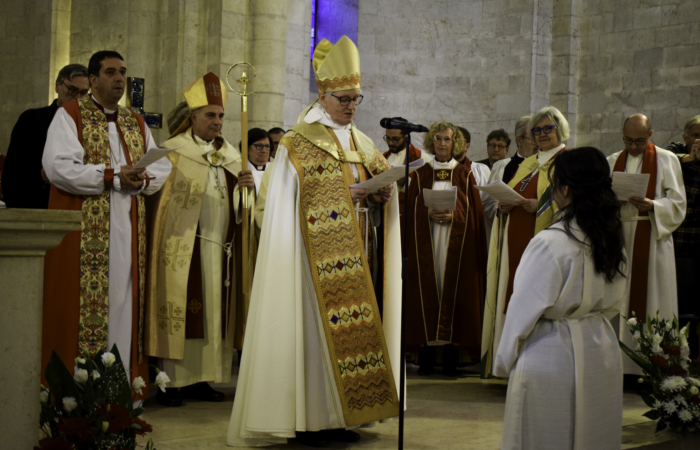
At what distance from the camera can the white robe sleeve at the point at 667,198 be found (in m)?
5.95

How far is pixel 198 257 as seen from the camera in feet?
17.5

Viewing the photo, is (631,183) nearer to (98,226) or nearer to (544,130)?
(544,130)

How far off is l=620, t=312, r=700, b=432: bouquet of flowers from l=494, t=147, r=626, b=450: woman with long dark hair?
1.36 meters

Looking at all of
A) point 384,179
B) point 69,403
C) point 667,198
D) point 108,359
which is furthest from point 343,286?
point 667,198

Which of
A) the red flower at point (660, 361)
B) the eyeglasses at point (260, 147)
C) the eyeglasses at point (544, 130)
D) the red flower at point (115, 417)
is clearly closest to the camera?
the red flower at point (115, 417)

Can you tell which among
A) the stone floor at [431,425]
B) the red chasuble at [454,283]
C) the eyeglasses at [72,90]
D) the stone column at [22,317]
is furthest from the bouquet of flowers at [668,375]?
the eyeglasses at [72,90]

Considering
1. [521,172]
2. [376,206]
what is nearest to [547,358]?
[376,206]

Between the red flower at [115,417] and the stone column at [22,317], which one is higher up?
the stone column at [22,317]

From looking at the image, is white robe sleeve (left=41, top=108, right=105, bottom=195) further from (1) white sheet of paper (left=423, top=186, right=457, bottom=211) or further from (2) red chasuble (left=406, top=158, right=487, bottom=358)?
(2) red chasuble (left=406, top=158, right=487, bottom=358)

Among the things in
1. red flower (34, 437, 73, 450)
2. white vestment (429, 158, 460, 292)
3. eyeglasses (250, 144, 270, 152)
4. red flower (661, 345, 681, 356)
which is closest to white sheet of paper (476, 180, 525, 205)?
white vestment (429, 158, 460, 292)

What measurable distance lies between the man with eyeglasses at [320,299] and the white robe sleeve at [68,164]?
1.05 metres

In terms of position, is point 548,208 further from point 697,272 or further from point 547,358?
point 547,358

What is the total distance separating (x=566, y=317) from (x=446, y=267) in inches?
140

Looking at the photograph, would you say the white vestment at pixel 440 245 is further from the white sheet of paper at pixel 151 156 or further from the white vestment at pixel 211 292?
the white sheet of paper at pixel 151 156
